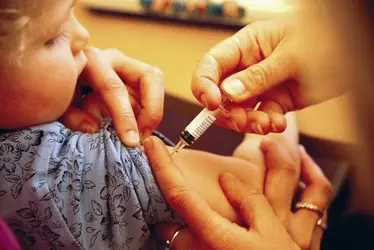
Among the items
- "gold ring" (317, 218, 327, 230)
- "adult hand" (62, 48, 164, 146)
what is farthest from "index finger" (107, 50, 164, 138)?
"gold ring" (317, 218, 327, 230)

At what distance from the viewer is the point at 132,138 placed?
738mm

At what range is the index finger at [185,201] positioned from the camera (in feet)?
2.35

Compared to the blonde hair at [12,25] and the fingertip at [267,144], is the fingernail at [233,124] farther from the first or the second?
the blonde hair at [12,25]

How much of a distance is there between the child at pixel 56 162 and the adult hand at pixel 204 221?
2cm

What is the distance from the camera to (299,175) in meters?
1.02

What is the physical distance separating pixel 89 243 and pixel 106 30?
0.94 m

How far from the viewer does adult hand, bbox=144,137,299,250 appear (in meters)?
0.72

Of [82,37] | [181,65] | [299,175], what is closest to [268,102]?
[299,175]

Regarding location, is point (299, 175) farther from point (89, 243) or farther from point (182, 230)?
point (89, 243)

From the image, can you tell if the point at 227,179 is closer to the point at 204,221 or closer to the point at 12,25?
the point at 204,221

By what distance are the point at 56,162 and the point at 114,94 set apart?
0.17 m

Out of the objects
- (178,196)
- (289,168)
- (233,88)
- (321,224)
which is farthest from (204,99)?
(321,224)

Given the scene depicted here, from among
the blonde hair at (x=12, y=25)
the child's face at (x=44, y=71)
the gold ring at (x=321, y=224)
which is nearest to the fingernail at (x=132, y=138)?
the child's face at (x=44, y=71)

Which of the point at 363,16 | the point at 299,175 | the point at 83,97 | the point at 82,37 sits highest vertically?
the point at 363,16
